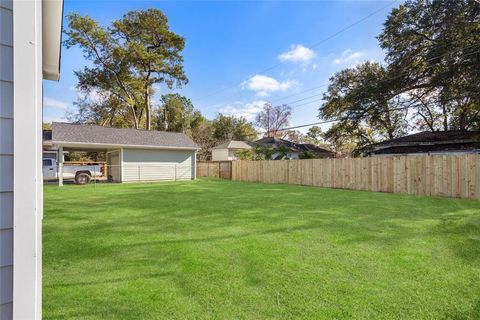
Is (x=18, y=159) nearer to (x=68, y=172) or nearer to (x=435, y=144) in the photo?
(x=68, y=172)

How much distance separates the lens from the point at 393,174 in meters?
11.6

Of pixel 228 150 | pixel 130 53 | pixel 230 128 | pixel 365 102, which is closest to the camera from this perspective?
pixel 365 102

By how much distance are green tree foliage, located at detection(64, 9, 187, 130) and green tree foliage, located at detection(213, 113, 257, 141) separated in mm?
10616

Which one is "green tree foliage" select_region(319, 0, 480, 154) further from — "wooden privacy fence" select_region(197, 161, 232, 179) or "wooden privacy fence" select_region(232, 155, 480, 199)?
"wooden privacy fence" select_region(197, 161, 232, 179)

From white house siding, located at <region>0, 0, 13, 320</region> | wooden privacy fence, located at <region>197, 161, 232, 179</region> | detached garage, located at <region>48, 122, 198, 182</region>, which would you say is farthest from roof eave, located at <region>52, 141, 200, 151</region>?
white house siding, located at <region>0, 0, 13, 320</region>

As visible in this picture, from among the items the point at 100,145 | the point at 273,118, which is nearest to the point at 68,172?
the point at 100,145

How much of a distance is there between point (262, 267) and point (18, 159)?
109 inches

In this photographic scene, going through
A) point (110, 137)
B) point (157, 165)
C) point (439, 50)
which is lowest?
point (157, 165)

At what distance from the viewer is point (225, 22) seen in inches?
619

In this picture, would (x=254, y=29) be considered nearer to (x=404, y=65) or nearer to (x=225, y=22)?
(x=225, y=22)

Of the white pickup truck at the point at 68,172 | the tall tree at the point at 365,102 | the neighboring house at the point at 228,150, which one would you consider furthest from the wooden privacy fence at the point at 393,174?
the neighboring house at the point at 228,150

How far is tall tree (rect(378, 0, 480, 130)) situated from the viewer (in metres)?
15.2

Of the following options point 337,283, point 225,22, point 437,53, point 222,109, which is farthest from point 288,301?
point 222,109

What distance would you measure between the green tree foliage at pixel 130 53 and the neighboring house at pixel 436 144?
18277mm
